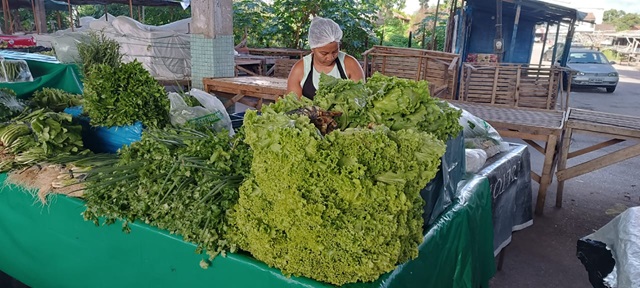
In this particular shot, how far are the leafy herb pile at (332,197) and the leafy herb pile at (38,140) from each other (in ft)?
5.36

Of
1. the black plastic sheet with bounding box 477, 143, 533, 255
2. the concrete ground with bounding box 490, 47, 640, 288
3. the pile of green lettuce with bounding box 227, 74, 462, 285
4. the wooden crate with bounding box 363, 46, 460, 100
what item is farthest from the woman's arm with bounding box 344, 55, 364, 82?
the wooden crate with bounding box 363, 46, 460, 100

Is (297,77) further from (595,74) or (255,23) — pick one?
(595,74)

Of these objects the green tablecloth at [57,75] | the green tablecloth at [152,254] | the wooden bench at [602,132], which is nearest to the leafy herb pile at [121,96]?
the green tablecloth at [152,254]

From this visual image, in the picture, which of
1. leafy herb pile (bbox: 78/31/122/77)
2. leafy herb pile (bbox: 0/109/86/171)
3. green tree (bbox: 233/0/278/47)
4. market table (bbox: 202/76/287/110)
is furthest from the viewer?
green tree (bbox: 233/0/278/47)

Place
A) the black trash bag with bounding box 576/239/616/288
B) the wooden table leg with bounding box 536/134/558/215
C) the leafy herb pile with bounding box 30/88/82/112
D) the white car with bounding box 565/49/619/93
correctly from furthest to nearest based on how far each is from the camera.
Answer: the white car with bounding box 565/49/619/93 < the wooden table leg with bounding box 536/134/558/215 < the leafy herb pile with bounding box 30/88/82/112 < the black trash bag with bounding box 576/239/616/288

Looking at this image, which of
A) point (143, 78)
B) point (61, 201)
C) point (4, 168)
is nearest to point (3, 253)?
point (4, 168)

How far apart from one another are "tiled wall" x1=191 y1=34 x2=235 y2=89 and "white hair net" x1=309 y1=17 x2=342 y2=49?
3.41 m

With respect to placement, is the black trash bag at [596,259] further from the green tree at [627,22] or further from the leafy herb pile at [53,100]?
the green tree at [627,22]

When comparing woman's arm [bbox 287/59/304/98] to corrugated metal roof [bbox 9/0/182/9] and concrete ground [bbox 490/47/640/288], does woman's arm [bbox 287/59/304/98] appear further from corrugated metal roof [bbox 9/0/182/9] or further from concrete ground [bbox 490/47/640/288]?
corrugated metal roof [bbox 9/0/182/9]

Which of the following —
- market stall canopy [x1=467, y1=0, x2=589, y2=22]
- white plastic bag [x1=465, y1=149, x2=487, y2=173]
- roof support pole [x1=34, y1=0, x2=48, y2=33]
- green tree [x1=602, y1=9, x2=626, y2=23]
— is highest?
green tree [x1=602, y1=9, x2=626, y2=23]

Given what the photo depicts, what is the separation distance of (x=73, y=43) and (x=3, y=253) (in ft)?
8.76

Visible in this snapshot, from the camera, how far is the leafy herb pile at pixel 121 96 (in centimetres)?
258

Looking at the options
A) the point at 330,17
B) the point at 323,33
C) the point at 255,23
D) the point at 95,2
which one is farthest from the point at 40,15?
the point at 323,33

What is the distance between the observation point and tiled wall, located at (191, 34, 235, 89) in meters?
6.18
